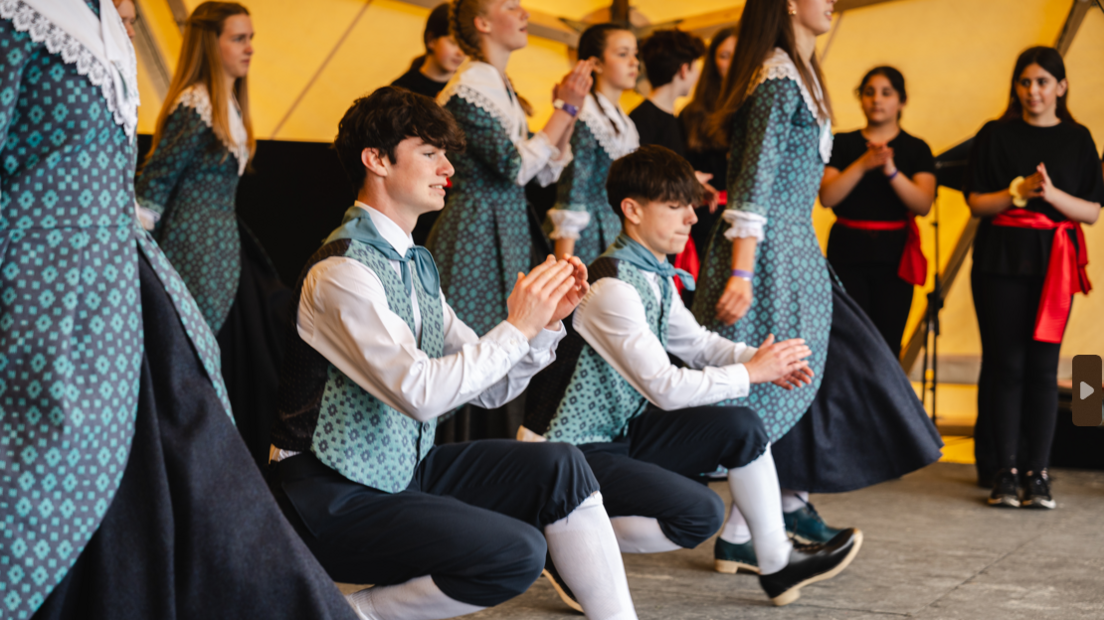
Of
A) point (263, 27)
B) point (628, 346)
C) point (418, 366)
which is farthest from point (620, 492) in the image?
point (263, 27)

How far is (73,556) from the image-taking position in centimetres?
116

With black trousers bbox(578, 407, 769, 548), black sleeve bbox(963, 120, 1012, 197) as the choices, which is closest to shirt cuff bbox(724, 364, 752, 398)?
black trousers bbox(578, 407, 769, 548)

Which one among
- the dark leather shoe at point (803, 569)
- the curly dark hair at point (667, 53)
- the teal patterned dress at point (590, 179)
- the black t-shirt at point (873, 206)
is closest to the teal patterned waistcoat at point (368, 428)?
the dark leather shoe at point (803, 569)

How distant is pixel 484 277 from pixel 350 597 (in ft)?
4.47

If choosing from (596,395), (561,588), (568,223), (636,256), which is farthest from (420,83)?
(561,588)

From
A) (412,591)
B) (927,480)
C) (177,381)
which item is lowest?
(927,480)

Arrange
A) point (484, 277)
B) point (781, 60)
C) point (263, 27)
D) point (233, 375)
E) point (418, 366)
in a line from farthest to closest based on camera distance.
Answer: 1. point (263, 27)
2. point (233, 375)
3. point (484, 277)
4. point (781, 60)
5. point (418, 366)

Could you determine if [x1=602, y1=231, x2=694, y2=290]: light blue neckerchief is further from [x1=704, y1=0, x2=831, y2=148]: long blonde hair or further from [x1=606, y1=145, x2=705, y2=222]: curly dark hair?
[x1=704, y1=0, x2=831, y2=148]: long blonde hair

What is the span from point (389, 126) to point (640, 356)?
68 cm

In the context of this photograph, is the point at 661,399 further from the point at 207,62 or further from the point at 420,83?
the point at 420,83

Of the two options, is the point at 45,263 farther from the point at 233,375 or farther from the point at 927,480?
the point at 927,480

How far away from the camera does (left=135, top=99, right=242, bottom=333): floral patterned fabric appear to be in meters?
2.83

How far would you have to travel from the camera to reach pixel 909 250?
3.43 m

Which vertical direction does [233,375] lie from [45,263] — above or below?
below
